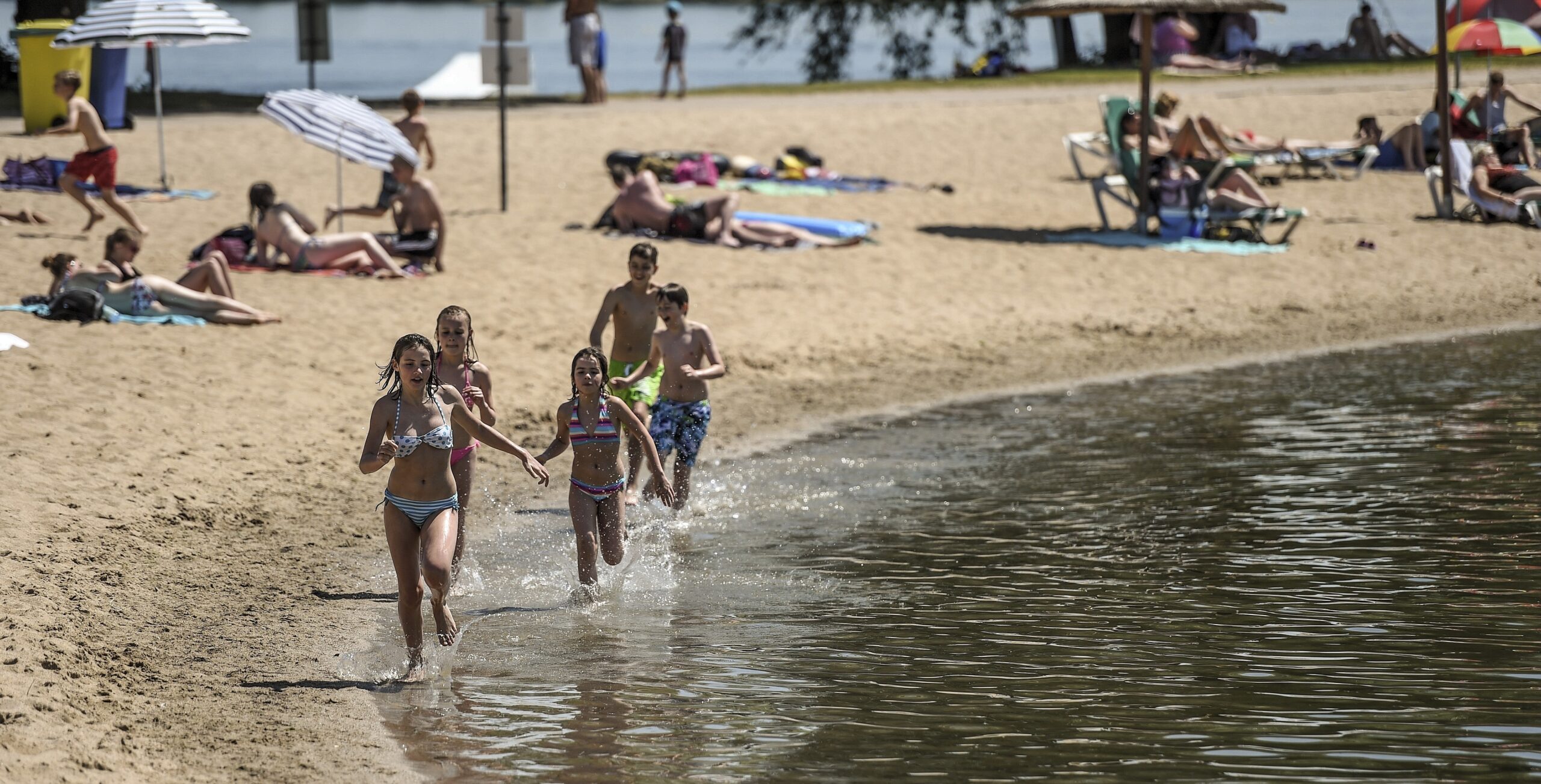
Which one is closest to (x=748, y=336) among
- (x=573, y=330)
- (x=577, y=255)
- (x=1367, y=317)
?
(x=573, y=330)

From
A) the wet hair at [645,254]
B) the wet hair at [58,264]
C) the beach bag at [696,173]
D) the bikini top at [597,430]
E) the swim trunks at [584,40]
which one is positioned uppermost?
the swim trunks at [584,40]

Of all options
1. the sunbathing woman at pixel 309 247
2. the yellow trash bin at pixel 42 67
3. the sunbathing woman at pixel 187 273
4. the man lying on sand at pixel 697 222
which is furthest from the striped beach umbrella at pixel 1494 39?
the yellow trash bin at pixel 42 67

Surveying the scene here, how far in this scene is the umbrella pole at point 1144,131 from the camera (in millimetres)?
17703

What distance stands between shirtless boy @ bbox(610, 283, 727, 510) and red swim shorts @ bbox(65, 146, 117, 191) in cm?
835

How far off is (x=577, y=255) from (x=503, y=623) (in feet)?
28.6

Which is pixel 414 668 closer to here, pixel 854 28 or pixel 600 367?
pixel 600 367

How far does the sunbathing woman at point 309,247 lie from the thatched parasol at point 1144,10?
720cm

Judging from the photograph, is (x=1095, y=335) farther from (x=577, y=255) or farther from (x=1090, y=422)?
(x=577, y=255)

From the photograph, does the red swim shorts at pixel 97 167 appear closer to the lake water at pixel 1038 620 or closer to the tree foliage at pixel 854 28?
the lake water at pixel 1038 620

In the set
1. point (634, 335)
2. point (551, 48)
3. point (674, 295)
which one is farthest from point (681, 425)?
point (551, 48)

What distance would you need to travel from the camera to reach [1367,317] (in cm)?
1578

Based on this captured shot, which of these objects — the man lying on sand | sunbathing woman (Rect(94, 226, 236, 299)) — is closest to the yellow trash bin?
the man lying on sand

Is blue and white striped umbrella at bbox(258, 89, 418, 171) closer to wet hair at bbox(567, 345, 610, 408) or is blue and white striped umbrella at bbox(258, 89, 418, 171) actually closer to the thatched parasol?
the thatched parasol

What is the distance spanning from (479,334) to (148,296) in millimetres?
2417
